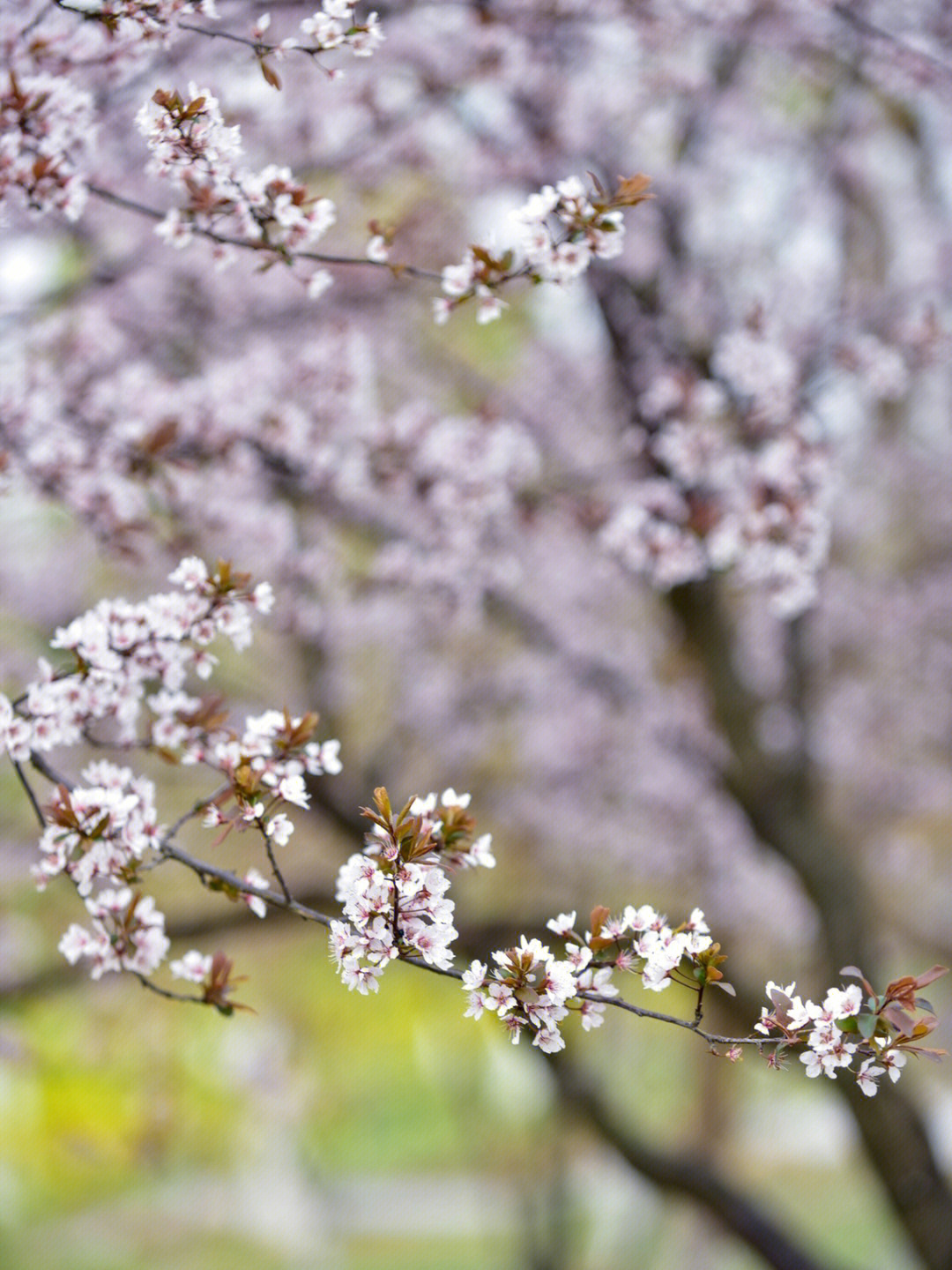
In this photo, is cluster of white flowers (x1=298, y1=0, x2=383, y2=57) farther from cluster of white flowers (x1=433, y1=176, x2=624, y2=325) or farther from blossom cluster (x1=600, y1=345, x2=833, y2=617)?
blossom cluster (x1=600, y1=345, x2=833, y2=617)

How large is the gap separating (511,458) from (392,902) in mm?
2745

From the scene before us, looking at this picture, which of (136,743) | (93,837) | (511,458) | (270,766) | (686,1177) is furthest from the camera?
(686,1177)

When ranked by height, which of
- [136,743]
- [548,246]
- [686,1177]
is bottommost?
[136,743]

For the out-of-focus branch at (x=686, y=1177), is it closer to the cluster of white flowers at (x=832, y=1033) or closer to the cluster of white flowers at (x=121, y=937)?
the cluster of white flowers at (x=121, y=937)

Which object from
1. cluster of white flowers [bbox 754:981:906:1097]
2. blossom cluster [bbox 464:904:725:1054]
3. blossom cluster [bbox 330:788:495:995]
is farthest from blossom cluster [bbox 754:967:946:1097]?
blossom cluster [bbox 330:788:495:995]

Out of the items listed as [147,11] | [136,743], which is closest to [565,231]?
[147,11]

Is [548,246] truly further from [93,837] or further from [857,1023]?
[857,1023]

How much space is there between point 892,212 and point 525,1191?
8644 mm

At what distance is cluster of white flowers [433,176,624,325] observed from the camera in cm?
217

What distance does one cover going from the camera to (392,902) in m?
1.70

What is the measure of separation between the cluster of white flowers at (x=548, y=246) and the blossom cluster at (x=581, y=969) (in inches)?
47.5

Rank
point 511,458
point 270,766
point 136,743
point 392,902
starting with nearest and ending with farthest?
point 392,902
point 270,766
point 136,743
point 511,458

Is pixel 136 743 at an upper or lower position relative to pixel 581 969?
upper

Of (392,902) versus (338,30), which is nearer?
(392,902)
